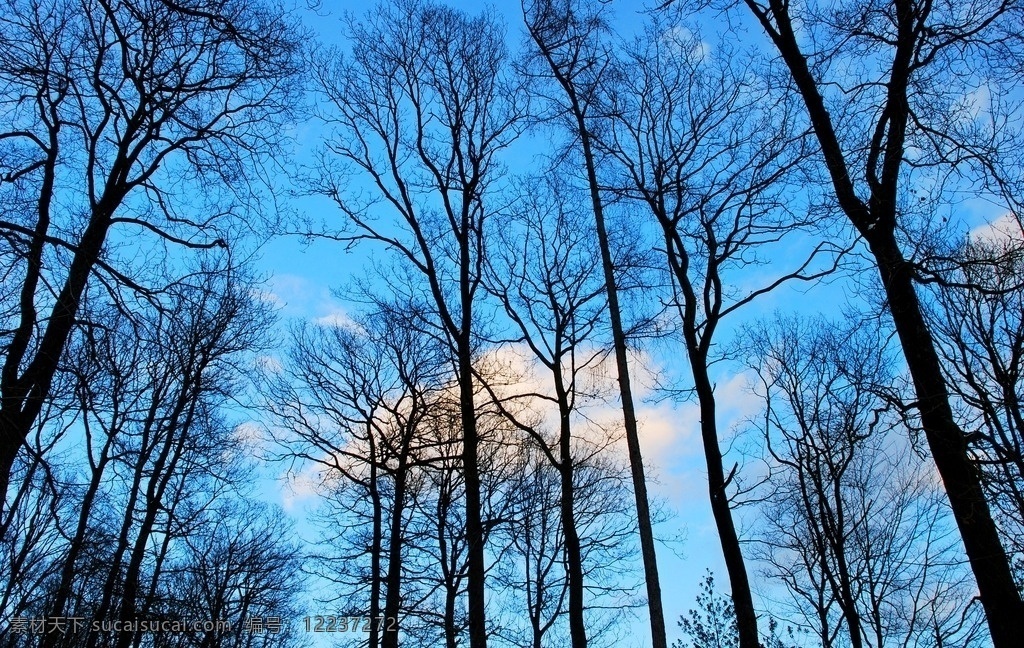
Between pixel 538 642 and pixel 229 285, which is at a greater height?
pixel 229 285

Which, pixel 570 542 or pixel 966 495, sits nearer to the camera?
pixel 966 495

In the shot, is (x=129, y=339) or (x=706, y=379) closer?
(x=129, y=339)

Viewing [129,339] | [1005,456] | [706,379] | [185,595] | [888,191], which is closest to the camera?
[1005,456]

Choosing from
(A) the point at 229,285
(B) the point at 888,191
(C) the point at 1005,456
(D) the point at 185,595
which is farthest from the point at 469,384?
(D) the point at 185,595

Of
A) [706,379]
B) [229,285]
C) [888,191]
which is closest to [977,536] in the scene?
[888,191]

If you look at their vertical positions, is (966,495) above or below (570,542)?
below

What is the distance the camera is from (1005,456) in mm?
5309

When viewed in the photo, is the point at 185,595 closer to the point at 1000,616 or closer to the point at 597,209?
the point at 597,209

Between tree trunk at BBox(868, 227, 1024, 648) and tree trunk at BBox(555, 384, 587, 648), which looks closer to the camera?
tree trunk at BBox(868, 227, 1024, 648)

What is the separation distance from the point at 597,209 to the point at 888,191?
14.1 feet

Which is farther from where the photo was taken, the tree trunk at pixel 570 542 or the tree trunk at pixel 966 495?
the tree trunk at pixel 570 542

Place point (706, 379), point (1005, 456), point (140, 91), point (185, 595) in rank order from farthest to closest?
point (185, 595) < point (706, 379) < point (140, 91) < point (1005, 456)

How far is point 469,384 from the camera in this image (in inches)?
467

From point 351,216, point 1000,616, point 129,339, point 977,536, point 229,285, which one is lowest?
point 1000,616
